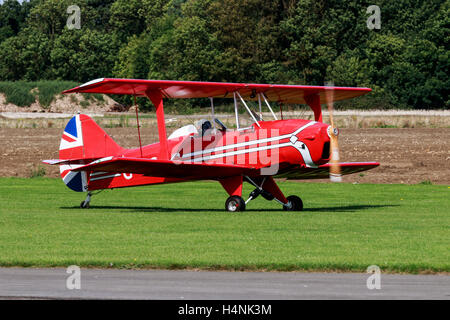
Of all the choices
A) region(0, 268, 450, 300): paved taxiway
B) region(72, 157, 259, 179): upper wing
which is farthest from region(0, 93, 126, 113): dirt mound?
region(0, 268, 450, 300): paved taxiway

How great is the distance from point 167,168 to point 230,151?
5.46ft

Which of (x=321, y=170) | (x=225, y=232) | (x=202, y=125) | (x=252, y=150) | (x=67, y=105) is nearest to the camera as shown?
(x=225, y=232)

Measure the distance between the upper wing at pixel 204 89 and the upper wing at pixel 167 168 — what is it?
1741mm

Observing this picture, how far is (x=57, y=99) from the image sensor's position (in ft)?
278

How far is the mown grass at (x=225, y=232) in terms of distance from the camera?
12.2 metres

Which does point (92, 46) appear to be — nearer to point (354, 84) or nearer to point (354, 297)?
point (354, 84)

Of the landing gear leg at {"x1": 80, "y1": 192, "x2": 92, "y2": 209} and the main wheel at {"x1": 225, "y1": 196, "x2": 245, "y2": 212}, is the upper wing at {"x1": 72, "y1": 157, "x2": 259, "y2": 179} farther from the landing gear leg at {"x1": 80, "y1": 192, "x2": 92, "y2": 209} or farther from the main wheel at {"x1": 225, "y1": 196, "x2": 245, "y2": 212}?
the landing gear leg at {"x1": 80, "y1": 192, "x2": 92, "y2": 209}

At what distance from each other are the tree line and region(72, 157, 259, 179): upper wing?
49.6 m

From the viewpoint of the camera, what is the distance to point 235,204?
20.9 meters

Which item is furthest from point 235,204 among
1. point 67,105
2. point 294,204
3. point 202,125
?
point 67,105

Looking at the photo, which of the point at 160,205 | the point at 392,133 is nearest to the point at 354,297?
the point at 160,205

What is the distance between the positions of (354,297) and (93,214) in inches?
463

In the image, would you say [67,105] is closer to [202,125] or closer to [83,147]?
[83,147]

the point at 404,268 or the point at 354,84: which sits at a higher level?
the point at 354,84
